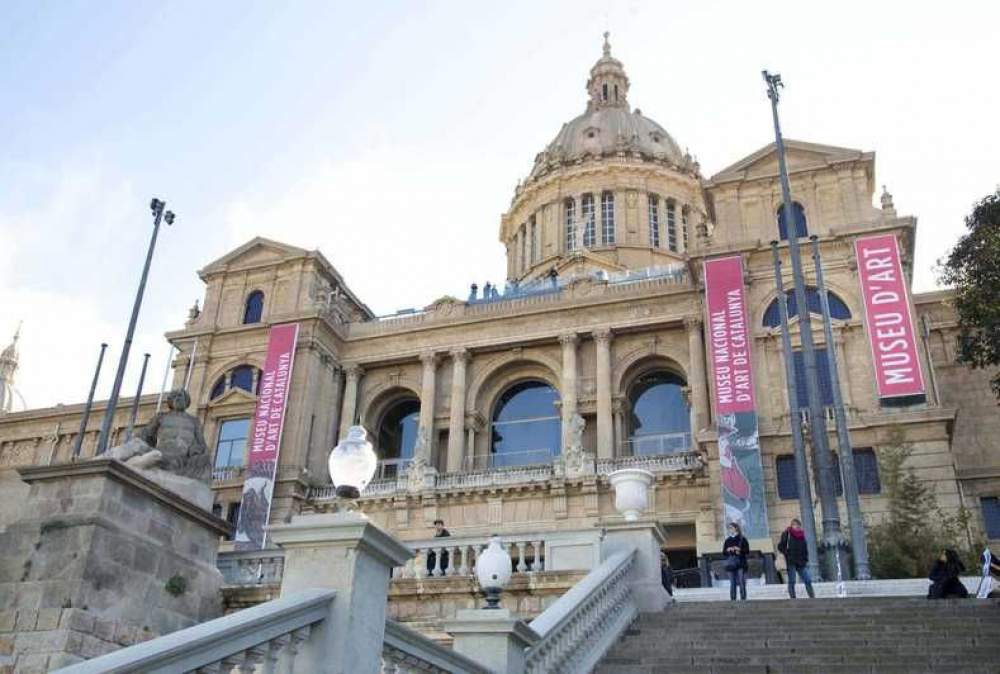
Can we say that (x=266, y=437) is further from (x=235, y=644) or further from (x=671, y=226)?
(x=235, y=644)

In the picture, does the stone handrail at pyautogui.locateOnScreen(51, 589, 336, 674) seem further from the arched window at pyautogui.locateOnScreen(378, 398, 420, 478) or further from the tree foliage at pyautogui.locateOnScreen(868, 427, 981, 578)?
the arched window at pyautogui.locateOnScreen(378, 398, 420, 478)

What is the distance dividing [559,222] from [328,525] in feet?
162

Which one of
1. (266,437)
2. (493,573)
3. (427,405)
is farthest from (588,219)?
(493,573)

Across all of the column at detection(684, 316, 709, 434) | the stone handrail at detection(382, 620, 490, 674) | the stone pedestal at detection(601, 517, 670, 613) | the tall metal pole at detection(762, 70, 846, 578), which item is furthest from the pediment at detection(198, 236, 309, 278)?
the stone handrail at detection(382, 620, 490, 674)

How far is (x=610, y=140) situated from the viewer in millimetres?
57719

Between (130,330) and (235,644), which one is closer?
(235,644)

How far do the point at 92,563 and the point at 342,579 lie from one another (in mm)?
6128

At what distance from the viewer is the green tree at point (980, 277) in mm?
19234

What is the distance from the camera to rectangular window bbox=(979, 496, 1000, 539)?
32.7 meters

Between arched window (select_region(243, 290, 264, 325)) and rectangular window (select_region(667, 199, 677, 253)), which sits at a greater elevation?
rectangular window (select_region(667, 199, 677, 253))

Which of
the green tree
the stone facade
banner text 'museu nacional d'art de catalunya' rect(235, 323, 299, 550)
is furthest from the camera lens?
banner text 'museu nacional d'art de catalunya' rect(235, 323, 299, 550)

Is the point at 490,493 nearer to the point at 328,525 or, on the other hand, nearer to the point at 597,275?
the point at 597,275

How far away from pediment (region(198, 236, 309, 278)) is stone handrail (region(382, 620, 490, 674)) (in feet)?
114

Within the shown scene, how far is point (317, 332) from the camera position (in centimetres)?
3822
